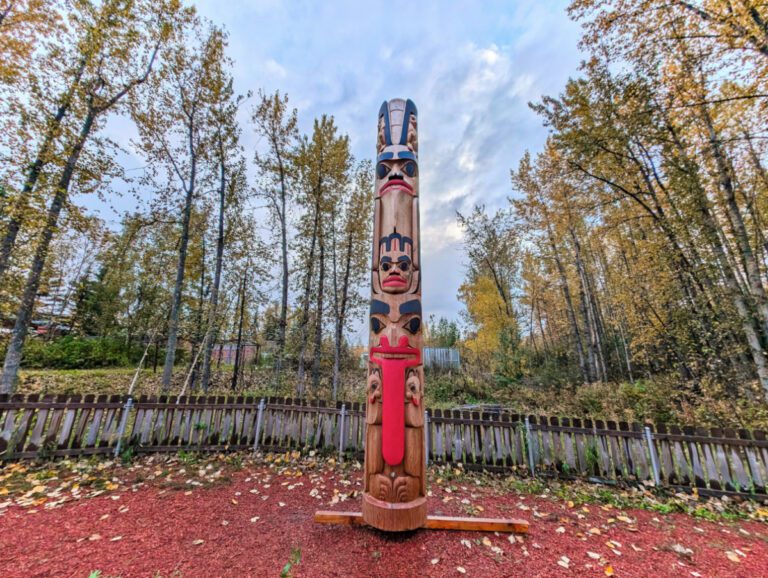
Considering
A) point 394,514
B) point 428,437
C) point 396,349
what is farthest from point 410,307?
point 428,437

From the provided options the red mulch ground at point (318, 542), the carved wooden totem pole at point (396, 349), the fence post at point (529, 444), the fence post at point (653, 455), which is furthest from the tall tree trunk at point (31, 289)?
the fence post at point (653, 455)

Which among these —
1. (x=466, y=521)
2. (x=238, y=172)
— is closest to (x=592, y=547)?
(x=466, y=521)

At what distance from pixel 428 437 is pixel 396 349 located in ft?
10.4

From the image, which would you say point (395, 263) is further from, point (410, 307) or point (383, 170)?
point (383, 170)

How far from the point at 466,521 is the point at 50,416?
7220 millimetres

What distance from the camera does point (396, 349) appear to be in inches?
128

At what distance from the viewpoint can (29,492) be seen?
3875 mm

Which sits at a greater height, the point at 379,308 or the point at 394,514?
the point at 379,308

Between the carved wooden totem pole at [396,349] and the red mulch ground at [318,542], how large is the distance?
43 centimetres

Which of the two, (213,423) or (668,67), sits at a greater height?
(668,67)

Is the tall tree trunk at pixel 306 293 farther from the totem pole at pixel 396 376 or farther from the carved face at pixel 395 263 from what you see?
the carved face at pixel 395 263

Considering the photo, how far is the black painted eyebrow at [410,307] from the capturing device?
3.36m

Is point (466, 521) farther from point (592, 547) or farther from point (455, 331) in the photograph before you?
point (455, 331)

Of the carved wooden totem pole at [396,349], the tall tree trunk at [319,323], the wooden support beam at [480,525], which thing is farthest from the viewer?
the tall tree trunk at [319,323]
